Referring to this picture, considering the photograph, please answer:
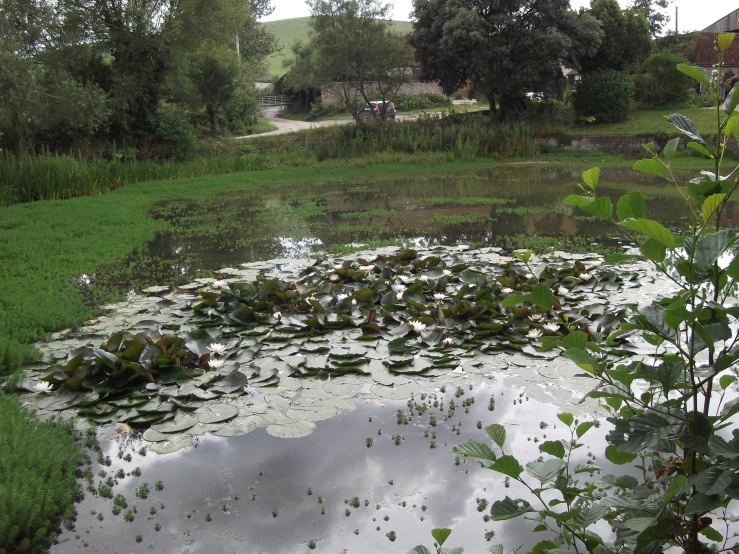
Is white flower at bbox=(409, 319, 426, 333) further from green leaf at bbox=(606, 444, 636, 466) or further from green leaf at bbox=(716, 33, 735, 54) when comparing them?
green leaf at bbox=(716, 33, 735, 54)

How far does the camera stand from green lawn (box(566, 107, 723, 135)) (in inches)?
860

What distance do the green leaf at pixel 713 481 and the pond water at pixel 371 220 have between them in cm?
642

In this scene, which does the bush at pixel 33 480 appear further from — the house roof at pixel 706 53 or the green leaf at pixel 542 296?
the house roof at pixel 706 53

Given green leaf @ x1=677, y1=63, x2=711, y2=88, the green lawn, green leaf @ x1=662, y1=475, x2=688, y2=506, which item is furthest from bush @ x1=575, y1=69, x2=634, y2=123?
A: green leaf @ x1=662, y1=475, x2=688, y2=506

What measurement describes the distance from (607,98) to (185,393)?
23.1 m

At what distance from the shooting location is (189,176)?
19016 mm

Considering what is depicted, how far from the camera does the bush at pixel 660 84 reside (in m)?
24.2

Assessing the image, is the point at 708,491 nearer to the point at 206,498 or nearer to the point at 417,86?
the point at 206,498

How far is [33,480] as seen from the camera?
2969 mm

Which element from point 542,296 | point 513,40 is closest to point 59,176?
point 542,296

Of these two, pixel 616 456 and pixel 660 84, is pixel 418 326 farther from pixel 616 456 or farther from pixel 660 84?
pixel 660 84

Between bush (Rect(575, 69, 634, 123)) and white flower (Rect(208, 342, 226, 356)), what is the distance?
22.4 m

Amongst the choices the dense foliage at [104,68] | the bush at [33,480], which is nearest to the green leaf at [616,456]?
the bush at [33,480]

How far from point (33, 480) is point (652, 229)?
2866 millimetres
